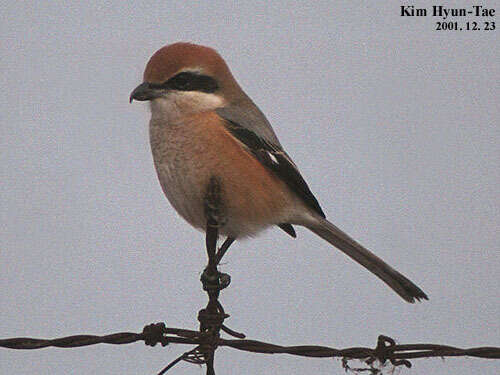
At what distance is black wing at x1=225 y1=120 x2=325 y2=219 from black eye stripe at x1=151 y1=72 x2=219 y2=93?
256 mm

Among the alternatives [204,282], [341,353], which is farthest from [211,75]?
[341,353]

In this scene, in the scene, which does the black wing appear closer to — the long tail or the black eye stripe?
the long tail

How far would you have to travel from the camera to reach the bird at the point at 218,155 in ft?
11.0

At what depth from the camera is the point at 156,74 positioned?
11.4ft

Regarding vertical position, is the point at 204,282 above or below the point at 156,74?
below

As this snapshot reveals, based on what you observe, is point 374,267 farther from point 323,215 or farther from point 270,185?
point 270,185

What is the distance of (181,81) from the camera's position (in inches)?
140

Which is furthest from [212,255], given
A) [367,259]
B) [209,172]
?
[367,259]

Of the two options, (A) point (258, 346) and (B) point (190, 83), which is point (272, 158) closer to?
(B) point (190, 83)

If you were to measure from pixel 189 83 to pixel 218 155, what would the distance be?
450mm

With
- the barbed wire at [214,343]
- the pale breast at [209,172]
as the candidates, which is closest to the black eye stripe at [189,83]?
the pale breast at [209,172]

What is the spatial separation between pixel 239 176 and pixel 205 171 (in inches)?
6.8

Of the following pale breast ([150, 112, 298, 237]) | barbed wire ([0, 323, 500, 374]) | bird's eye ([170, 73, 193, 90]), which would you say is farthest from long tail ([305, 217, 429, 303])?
→ barbed wire ([0, 323, 500, 374])

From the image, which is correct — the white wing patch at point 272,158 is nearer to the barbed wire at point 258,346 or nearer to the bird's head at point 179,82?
the bird's head at point 179,82
